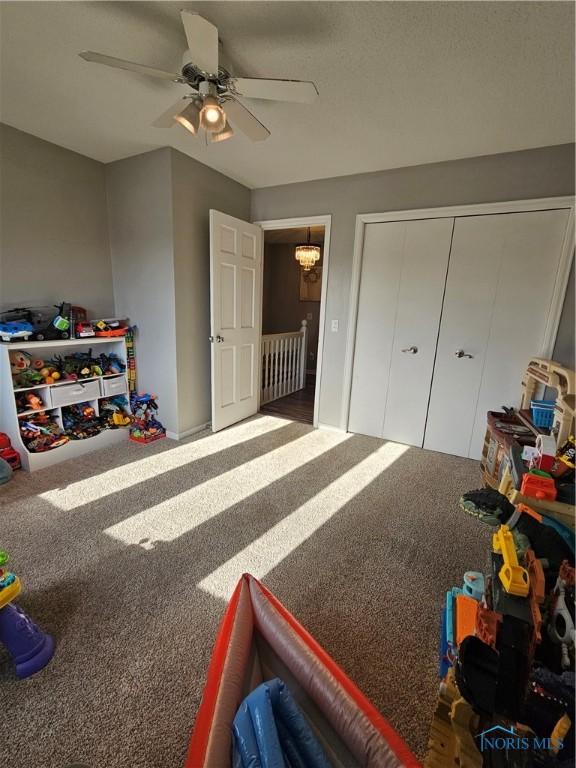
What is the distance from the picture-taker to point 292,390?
5.09 m

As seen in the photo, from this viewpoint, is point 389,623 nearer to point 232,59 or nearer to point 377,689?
point 377,689

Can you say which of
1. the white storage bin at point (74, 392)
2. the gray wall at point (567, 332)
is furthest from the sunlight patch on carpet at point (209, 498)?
the gray wall at point (567, 332)

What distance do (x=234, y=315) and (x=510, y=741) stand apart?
320cm

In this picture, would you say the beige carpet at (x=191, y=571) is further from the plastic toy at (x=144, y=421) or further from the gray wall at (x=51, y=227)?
the gray wall at (x=51, y=227)

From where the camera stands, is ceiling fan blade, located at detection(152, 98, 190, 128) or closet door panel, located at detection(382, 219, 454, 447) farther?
closet door panel, located at detection(382, 219, 454, 447)

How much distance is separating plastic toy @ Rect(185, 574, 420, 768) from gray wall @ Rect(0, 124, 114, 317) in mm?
2990

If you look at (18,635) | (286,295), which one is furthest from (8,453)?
(286,295)

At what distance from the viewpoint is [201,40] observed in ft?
4.34

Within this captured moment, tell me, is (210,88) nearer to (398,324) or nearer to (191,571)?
(398,324)

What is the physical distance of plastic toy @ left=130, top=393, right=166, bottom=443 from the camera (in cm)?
311

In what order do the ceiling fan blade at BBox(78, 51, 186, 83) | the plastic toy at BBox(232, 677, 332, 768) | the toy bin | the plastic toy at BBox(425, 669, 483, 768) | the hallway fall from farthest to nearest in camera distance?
the hallway, the toy bin, the ceiling fan blade at BBox(78, 51, 186, 83), the plastic toy at BBox(425, 669, 483, 768), the plastic toy at BBox(232, 677, 332, 768)

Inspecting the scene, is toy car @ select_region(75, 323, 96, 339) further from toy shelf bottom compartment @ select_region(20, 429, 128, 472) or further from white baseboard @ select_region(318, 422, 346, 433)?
white baseboard @ select_region(318, 422, 346, 433)

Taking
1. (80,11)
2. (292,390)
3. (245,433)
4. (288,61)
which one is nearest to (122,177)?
(80,11)

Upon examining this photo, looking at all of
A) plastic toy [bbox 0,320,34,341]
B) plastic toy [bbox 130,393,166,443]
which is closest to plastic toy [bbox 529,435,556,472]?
plastic toy [bbox 130,393,166,443]
